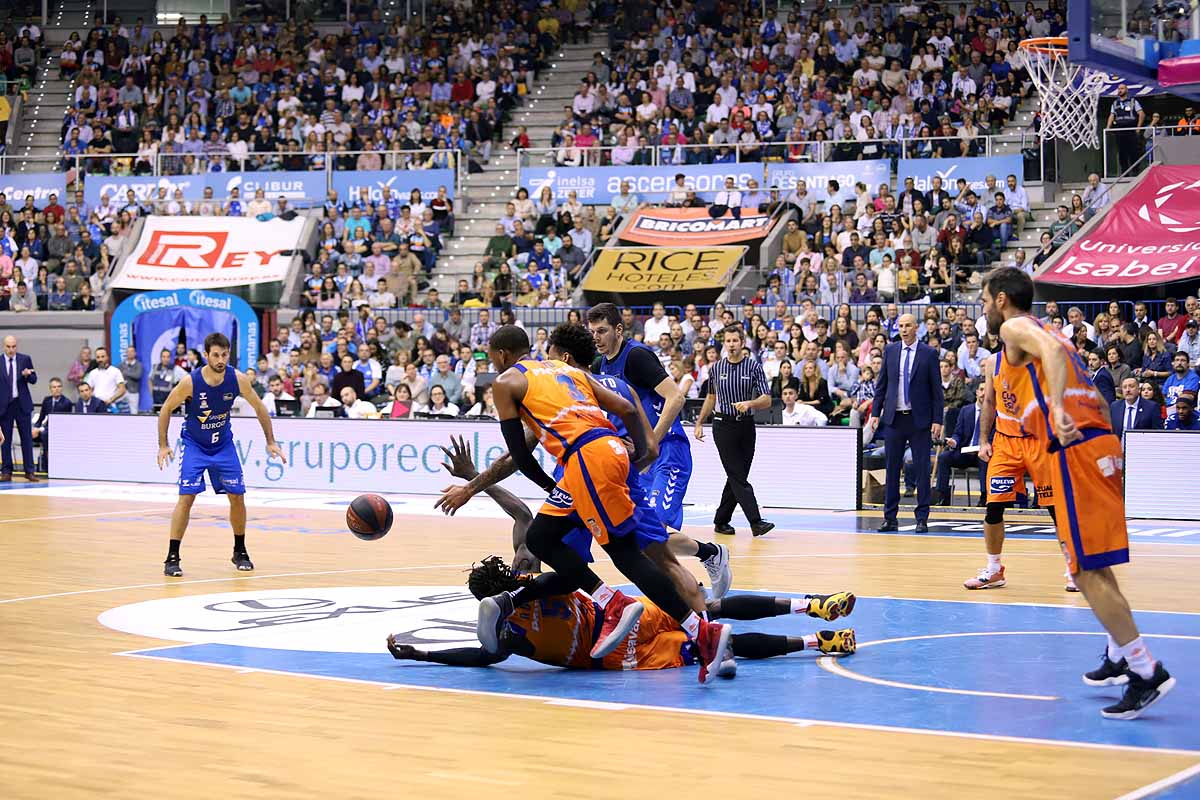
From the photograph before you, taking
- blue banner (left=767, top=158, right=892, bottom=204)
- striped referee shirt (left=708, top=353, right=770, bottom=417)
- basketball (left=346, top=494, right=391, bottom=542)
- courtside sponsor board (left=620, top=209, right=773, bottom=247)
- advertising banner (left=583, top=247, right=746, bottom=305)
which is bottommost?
basketball (left=346, top=494, right=391, bottom=542)

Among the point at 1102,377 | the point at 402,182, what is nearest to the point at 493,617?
the point at 1102,377

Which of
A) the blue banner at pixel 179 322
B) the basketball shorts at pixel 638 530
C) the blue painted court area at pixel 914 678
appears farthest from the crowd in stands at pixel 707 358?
the basketball shorts at pixel 638 530

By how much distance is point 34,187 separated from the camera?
3325cm

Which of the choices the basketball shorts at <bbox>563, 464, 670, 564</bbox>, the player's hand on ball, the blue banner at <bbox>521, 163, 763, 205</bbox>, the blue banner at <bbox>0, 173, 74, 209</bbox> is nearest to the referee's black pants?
the basketball shorts at <bbox>563, 464, 670, 564</bbox>

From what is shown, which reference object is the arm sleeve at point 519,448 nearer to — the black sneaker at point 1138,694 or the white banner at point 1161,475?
the black sneaker at point 1138,694

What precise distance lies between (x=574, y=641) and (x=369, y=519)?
2.24m

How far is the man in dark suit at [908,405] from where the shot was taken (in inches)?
607

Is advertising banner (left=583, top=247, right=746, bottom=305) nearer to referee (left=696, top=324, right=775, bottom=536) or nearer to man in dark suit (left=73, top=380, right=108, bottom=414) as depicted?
man in dark suit (left=73, top=380, right=108, bottom=414)

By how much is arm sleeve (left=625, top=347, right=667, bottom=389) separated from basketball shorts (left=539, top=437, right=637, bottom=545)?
1.84 metres

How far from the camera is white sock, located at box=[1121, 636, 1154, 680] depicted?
6773 mm

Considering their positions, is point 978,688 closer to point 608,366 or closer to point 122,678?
point 608,366

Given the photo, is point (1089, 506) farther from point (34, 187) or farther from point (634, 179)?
point (34, 187)

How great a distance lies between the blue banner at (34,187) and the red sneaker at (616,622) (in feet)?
89.8

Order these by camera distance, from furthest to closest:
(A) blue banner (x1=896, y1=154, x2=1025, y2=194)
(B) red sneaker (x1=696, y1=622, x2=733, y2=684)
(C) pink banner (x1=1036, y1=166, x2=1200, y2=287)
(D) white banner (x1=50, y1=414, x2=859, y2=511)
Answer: (A) blue banner (x1=896, y1=154, x2=1025, y2=194) → (C) pink banner (x1=1036, y1=166, x2=1200, y2=287) → (D) white banner (x1=50, y1=414, x2=859, y2=511) → (B) red sneaker (x1=696, y1=622, x2=733, y2=684)
